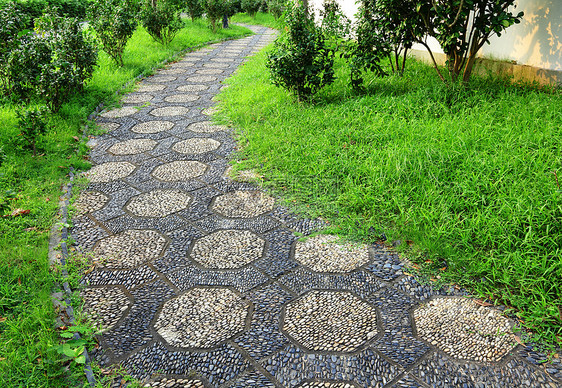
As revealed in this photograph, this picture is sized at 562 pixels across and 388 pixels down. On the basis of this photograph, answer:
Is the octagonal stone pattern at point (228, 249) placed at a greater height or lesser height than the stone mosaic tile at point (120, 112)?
lesser

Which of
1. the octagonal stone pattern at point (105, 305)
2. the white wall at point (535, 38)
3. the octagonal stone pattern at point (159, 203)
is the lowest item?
the octagonal stone pattern at point (105, 305)

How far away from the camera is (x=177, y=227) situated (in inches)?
119

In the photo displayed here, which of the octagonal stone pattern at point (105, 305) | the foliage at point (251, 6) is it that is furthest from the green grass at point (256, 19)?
the octagonal stone pattern at point (105, 305)

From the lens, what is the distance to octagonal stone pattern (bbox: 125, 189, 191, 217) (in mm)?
3234

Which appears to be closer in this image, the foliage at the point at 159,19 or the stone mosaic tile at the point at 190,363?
the stone mosaic tile at the point at 190,363

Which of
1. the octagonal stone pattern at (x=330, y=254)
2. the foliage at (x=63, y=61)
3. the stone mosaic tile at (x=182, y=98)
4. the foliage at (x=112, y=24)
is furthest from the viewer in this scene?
the foliage at (x=112, y=24)

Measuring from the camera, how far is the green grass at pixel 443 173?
92.5 inches

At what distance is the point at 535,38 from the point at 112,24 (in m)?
6.50

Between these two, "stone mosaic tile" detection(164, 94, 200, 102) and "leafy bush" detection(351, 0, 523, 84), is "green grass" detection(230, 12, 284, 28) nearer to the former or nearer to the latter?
"stone mosaic tile" detection(164, 94, 200, 102)

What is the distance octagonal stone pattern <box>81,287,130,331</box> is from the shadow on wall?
4.83 meters

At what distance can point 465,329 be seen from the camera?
2.04 m

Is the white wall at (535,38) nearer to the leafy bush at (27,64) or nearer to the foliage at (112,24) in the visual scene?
the leafy bush at (27,64)

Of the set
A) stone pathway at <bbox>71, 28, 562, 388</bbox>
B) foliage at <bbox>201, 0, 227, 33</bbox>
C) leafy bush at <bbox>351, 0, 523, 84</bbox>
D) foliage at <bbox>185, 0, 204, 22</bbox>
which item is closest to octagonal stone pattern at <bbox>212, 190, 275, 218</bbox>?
stone pathway at <bbox>71, 28, 562, 388</bbox>

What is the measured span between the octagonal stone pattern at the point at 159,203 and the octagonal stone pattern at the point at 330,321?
1470 millimetres
